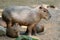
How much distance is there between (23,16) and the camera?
641 centimetres

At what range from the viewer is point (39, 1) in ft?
35.2

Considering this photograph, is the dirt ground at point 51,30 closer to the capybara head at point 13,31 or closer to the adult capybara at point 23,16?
the capybara head at point 13,31

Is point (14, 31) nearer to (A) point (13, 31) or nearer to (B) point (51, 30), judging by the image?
(A) point (13, 31)

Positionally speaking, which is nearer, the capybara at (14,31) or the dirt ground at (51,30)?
the capybara at (14,31)

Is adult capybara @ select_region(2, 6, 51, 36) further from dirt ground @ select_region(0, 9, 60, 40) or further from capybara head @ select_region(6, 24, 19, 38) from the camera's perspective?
dirt ground @ select_region(0, 9, 60, 40)

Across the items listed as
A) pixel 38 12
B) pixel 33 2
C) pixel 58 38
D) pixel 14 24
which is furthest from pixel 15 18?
pixel 33 2

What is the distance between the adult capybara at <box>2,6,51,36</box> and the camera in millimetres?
6328

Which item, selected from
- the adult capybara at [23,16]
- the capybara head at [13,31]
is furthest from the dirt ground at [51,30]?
the adult capybara at [23,16]

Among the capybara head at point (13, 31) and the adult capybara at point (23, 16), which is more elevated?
the adult capybara at point (23, 16)

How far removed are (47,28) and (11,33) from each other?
1425mm

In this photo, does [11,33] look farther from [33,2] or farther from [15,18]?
[33,2]

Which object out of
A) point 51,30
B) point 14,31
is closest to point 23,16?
point 14,31

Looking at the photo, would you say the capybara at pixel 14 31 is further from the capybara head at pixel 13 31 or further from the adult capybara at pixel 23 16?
the adult capybara at pixel 23 16

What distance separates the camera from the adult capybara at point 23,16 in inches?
249
